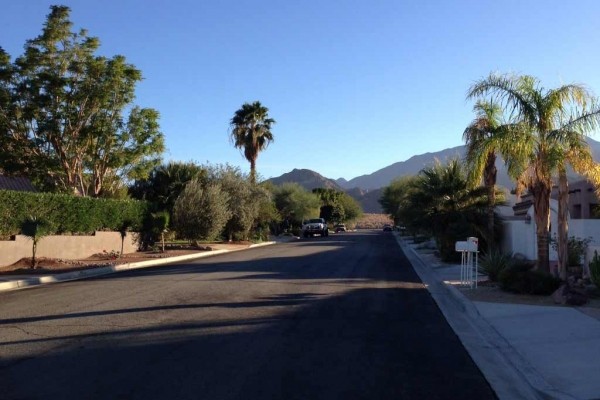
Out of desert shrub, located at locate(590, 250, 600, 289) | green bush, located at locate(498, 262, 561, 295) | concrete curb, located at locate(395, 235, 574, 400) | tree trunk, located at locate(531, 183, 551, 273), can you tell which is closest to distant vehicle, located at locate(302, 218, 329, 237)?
tree trunk, located at locate(531, 183, 551, 273)

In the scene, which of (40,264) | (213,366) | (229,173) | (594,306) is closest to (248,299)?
(213,366)

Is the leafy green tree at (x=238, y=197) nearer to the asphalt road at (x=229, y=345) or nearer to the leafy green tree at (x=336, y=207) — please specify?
the asphalt road at (x=229, y=345)

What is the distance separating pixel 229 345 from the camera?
9.09m

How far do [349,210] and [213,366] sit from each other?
11665 centimetres

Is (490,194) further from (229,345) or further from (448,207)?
(229,345)

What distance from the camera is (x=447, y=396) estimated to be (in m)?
6.77

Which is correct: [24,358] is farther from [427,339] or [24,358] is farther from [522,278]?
[522,278]

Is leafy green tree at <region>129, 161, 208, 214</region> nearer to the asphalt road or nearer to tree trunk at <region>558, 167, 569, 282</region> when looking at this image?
the asphalt road

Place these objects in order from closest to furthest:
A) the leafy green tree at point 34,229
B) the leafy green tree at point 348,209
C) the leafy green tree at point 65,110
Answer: the leafy green tree at point 34,229
the leafy green tree at point 65,110
the leafy green tree at point 348,209

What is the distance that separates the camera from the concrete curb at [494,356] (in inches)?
279

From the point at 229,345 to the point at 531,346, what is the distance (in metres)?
4.54

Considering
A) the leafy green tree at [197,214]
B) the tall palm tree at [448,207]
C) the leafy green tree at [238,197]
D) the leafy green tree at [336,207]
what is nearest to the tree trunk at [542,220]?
the tall palm tree at [448,207]

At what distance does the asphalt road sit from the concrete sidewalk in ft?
1.13

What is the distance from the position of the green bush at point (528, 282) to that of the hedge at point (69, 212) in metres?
16.7
